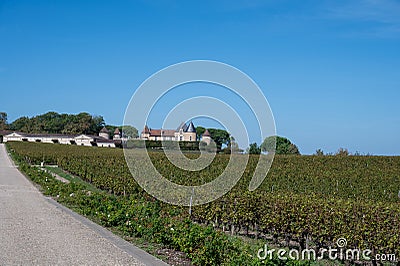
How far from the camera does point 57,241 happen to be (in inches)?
325

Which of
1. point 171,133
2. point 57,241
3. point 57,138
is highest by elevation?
point 57,138

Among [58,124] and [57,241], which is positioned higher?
[58,124]

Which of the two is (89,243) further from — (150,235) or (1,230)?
(1,230)

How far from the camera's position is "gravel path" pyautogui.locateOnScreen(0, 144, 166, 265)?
6984mm

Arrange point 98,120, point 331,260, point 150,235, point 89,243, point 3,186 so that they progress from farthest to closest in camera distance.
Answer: point 98,120 < point 3,186 < point 331,260 < point 150,235 < point 89,243

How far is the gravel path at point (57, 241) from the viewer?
6.98 m

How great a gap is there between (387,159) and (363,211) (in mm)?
29553

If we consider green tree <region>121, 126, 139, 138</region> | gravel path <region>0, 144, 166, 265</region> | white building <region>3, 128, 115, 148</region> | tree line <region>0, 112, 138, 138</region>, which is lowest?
gravel path <region>0, 144, 166, 265</region>

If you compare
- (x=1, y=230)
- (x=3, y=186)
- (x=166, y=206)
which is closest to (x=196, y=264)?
(x=1, y=230)

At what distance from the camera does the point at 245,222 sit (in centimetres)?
1155

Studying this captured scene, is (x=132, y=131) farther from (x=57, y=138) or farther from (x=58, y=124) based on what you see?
(x=58, y=124)

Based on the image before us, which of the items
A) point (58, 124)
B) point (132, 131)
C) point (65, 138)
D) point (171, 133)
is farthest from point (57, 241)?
point (58, 124)

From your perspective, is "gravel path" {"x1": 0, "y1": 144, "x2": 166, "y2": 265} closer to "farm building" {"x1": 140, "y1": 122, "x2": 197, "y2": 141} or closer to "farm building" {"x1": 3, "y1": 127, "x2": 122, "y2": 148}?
"farm building" {"x1": 140, "y1": 122, "x2": 197, "y2": 141}

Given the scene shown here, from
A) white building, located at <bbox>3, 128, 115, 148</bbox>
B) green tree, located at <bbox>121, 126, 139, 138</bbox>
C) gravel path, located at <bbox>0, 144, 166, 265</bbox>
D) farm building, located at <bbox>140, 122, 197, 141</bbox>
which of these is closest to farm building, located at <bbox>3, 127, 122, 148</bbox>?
white building, located at <bbox>3, 128, 115, 148</bbox>
